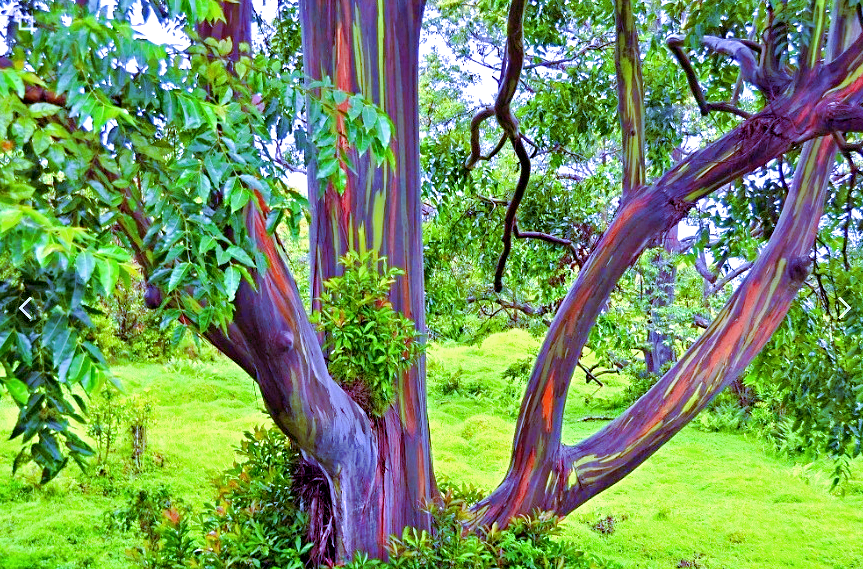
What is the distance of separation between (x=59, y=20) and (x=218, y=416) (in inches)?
227

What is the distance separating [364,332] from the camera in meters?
2.23

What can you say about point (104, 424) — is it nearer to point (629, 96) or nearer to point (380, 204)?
point (380, 204)

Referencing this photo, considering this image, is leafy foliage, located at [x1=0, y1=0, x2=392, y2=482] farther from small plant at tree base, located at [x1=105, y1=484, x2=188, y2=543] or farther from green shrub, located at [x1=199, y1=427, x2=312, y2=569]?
small plant at tree base, located at [x1=105, y1=484, x2=188, y2=543]

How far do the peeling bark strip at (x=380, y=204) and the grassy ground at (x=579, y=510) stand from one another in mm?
1558

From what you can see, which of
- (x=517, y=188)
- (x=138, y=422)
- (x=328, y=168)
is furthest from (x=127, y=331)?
(x=328, y=168)

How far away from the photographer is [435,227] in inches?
179

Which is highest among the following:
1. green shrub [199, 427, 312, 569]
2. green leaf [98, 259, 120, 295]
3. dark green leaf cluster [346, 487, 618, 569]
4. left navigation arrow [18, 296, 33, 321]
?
green leaf [98, 259, 120, 295]

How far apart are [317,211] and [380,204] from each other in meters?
0.22

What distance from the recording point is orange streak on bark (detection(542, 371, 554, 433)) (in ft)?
9.39

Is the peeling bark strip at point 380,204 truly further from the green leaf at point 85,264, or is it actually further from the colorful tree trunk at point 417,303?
the green leaf at point 85,264

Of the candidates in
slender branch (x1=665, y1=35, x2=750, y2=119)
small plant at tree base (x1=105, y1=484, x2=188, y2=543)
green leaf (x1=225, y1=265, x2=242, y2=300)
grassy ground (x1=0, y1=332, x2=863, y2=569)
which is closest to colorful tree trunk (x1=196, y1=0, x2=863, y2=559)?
slender branch (x1=665, y1=35, x2=750, y2=119)

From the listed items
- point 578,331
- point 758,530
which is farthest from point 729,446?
point 578,331

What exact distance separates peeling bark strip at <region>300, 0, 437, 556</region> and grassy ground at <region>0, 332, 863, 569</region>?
1558 millimetres

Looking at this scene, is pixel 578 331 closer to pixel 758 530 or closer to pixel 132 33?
pixel 132 33
